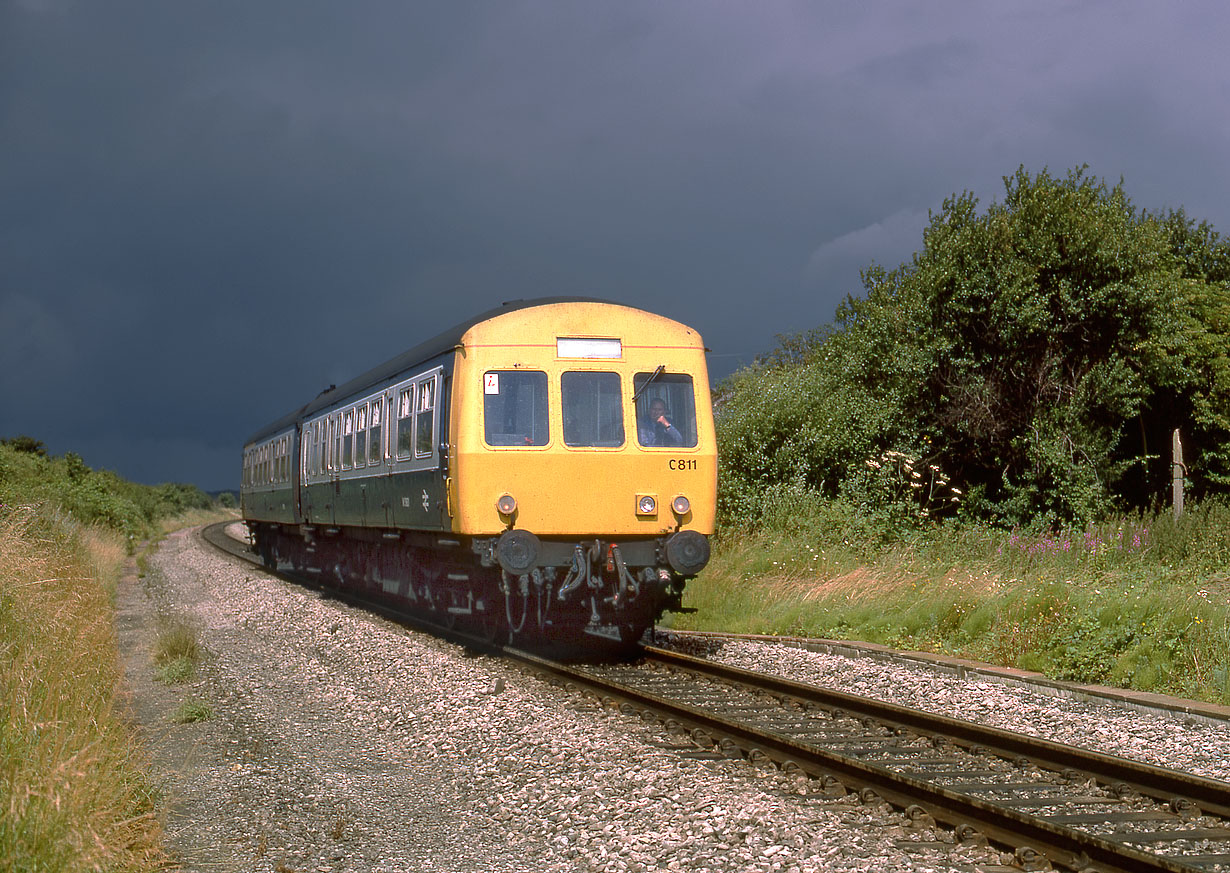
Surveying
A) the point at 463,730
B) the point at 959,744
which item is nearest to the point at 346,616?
the point at 463,730

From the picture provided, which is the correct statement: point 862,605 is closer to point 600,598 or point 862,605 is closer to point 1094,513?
point 600,598

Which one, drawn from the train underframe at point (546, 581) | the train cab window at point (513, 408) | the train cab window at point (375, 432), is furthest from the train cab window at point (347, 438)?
the train cab window at point (513, 408)

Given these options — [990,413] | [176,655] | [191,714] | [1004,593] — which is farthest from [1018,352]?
[191,714]

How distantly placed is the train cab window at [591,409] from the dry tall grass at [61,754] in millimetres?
4436

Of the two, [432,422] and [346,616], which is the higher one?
[432,422]

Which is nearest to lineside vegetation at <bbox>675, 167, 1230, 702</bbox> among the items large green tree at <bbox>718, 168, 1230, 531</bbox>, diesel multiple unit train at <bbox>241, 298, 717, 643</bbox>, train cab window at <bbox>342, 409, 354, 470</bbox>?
large green tree at <bbox>718, 168, 1230, 531</bbox>

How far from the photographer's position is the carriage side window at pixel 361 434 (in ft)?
50.2

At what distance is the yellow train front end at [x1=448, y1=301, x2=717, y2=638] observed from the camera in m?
10.8

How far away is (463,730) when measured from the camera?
8.26m

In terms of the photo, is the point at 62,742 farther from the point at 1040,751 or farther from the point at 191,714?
the point at 1040,751

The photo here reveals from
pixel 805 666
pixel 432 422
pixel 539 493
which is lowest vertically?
pixel 805 666

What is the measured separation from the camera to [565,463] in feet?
36.0

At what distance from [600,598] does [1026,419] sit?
13066 mm

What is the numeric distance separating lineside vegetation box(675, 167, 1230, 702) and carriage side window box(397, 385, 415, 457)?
416 cm
